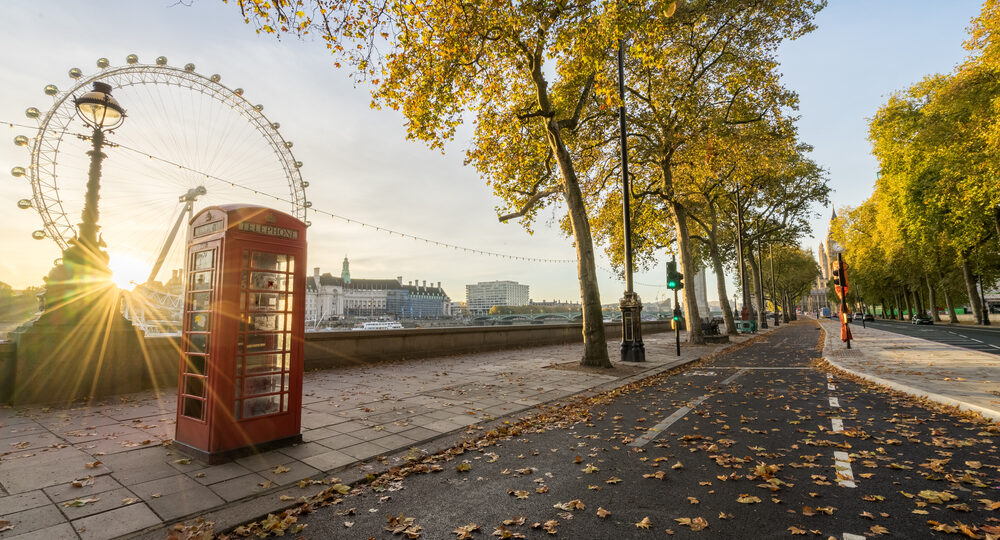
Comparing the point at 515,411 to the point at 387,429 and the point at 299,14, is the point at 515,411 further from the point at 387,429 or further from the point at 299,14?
the point at 299,14

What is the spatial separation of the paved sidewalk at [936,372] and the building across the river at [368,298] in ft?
301

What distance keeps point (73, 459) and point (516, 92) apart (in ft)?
47.1

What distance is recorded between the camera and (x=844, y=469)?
4074 millimetres

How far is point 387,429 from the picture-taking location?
5664mm

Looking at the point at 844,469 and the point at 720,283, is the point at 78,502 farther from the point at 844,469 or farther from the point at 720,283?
the point at 720,283

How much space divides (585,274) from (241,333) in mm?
9034

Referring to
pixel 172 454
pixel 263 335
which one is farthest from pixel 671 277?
pixel 172 454

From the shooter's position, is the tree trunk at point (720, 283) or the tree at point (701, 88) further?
the tree trunk at point (720, 283)

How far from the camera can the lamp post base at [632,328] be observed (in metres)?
13.2

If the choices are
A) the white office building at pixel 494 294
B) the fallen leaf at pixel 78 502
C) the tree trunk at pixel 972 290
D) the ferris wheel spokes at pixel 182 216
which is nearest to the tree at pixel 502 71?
the fallen leaf at pixel 78 502

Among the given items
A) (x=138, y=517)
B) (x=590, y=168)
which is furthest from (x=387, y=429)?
(x=590, y=168)

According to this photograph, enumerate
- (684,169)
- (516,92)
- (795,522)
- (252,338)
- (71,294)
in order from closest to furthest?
(795,522)
(252,338)
(71,294)
(516,92)
(684,169)

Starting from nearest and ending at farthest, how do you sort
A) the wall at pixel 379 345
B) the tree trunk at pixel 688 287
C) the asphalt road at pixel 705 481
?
the asphalt road at pixel 705 481, the wall at pixel 379 345, the tree trunk at pixel 688 287

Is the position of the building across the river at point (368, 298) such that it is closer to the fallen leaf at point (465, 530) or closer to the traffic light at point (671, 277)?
the traffic light at point (671, 277)
